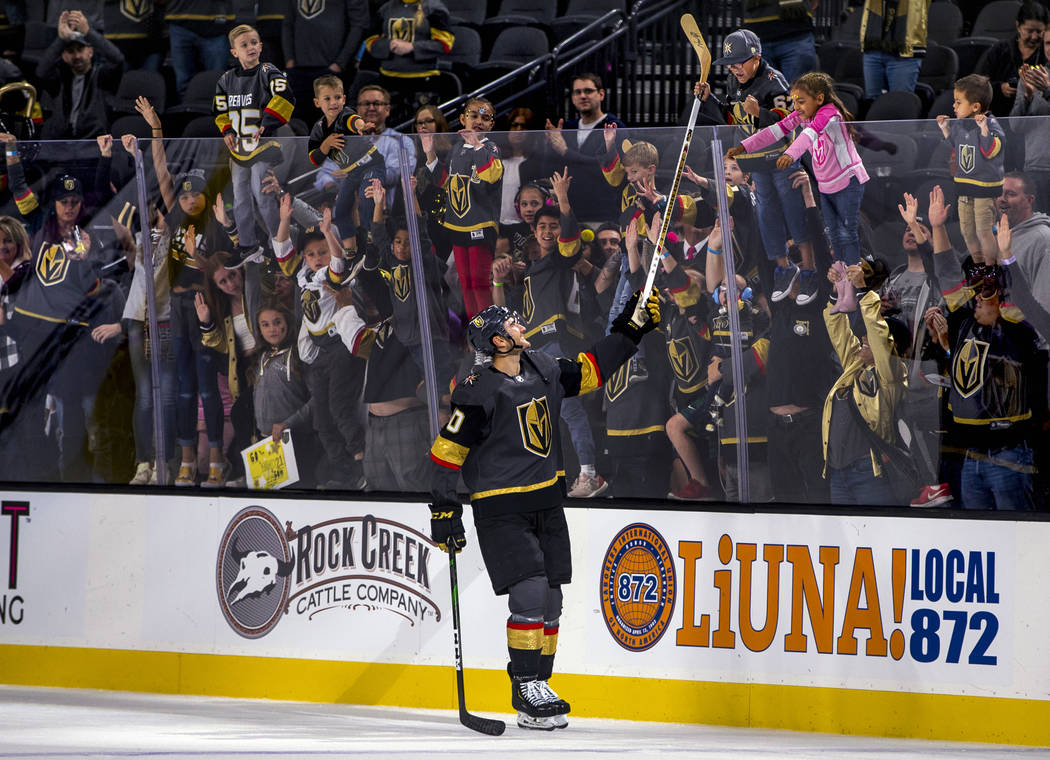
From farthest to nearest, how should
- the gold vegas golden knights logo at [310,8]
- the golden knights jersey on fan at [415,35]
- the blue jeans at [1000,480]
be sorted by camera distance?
the gold vegas golden knights logo at [310,8] < the golden knights jersey on fan at [415,35] < the blue jeans at [1000,480]

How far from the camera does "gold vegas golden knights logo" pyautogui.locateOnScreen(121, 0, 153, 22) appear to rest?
9.64 metres

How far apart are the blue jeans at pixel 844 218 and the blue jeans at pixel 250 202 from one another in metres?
2.50

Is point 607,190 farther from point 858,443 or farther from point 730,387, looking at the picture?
point 858,443

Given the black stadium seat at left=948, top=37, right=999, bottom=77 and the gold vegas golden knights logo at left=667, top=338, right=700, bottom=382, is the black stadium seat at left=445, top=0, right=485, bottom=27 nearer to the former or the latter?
the black stadium seat at left=948, top=37, right=999, bottom=77

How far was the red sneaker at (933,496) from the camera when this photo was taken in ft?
18.5

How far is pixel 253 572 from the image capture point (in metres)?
6.64

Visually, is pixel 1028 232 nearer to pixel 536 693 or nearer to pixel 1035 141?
pixel 1035 141

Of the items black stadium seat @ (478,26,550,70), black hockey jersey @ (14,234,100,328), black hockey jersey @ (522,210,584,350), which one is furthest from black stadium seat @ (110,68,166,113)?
black hockey jersey @ (522,210,584,350)

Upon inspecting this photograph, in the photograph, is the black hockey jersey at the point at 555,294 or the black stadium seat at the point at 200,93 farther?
the black stadium seat at the point at 200,93

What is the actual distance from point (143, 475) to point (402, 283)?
5.35ft

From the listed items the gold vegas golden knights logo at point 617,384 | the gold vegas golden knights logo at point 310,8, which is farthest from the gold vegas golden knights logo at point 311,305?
the gold vegas golden knights logo at point 310,8

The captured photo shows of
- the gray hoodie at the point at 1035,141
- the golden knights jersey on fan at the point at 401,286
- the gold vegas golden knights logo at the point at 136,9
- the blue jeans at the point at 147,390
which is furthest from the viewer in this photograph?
the gold vegas golden knights logo at the point at 136,9

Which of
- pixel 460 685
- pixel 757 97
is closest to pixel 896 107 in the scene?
pixel 757 97

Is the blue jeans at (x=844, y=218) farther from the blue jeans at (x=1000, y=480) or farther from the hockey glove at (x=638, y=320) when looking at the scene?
the blue jeans at (x=1000, y=480)
